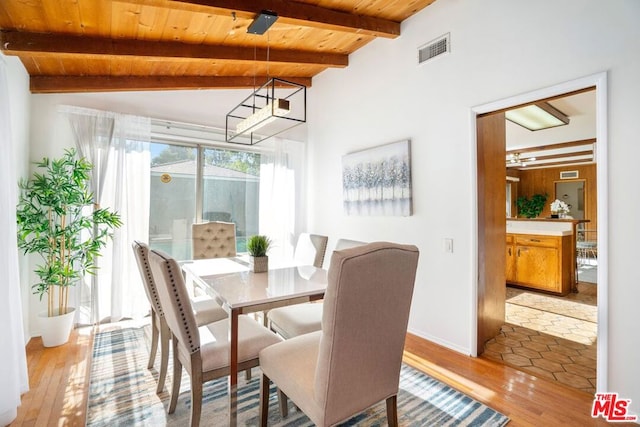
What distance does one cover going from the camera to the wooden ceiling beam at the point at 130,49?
2330mm

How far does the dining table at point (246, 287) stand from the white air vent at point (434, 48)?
7.47 feet

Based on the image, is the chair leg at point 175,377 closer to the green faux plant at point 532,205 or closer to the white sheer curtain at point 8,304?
the white sheer curtain at point 8,304

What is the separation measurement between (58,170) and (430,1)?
12.5 feet

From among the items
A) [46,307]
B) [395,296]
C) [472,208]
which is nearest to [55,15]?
[46,307]

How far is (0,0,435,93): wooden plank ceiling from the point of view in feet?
7.39

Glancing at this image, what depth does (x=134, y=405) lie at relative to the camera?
196cm

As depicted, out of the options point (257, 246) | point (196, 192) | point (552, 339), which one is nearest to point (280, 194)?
point (196, 192)

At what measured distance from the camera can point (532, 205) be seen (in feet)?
27.9

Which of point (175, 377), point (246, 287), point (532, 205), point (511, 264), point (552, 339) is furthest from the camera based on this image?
point (532, 205)

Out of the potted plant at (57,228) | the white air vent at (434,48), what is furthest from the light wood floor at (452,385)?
the white air vent at (434,48)

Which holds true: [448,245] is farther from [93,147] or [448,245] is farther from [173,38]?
[93,147]

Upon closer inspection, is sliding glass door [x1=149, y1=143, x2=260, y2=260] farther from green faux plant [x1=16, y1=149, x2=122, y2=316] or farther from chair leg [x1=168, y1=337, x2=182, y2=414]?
chair leg [x1=168, y1=337, x2=182, y2=414]

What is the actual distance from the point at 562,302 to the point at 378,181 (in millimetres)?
2962

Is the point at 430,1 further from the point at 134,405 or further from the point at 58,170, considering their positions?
the point at 134,405
